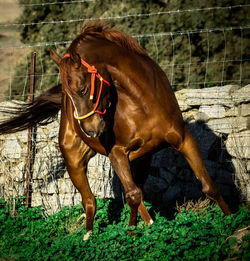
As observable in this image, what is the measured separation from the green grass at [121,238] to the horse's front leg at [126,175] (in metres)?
0.31

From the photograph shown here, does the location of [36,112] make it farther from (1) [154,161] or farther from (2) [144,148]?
(2) [144,148]

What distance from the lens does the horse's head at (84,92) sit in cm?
428

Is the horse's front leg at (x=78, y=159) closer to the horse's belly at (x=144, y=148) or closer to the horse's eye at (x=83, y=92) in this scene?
the horse's belly at (x=144, y=148)

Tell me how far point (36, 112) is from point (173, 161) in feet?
7.81

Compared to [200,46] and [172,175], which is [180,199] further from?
[200,46]

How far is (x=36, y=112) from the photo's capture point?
21.7ft

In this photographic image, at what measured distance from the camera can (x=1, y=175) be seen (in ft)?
24.2

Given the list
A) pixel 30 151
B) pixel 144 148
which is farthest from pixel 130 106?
pixel 30 151

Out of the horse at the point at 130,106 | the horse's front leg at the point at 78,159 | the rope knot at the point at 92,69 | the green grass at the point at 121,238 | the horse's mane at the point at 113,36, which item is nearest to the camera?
the green grass at the point at 121,238

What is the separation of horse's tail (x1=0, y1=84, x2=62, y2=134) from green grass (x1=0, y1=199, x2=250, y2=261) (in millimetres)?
1384

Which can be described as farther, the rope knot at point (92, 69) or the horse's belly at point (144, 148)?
the horse's belly at point (144, 148)

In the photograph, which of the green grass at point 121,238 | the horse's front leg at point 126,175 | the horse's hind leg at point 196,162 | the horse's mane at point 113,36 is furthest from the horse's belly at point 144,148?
the horse's mane at point 113,36

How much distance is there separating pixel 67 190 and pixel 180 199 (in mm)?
1903

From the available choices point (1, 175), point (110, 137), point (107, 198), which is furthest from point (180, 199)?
point (1, 175)
